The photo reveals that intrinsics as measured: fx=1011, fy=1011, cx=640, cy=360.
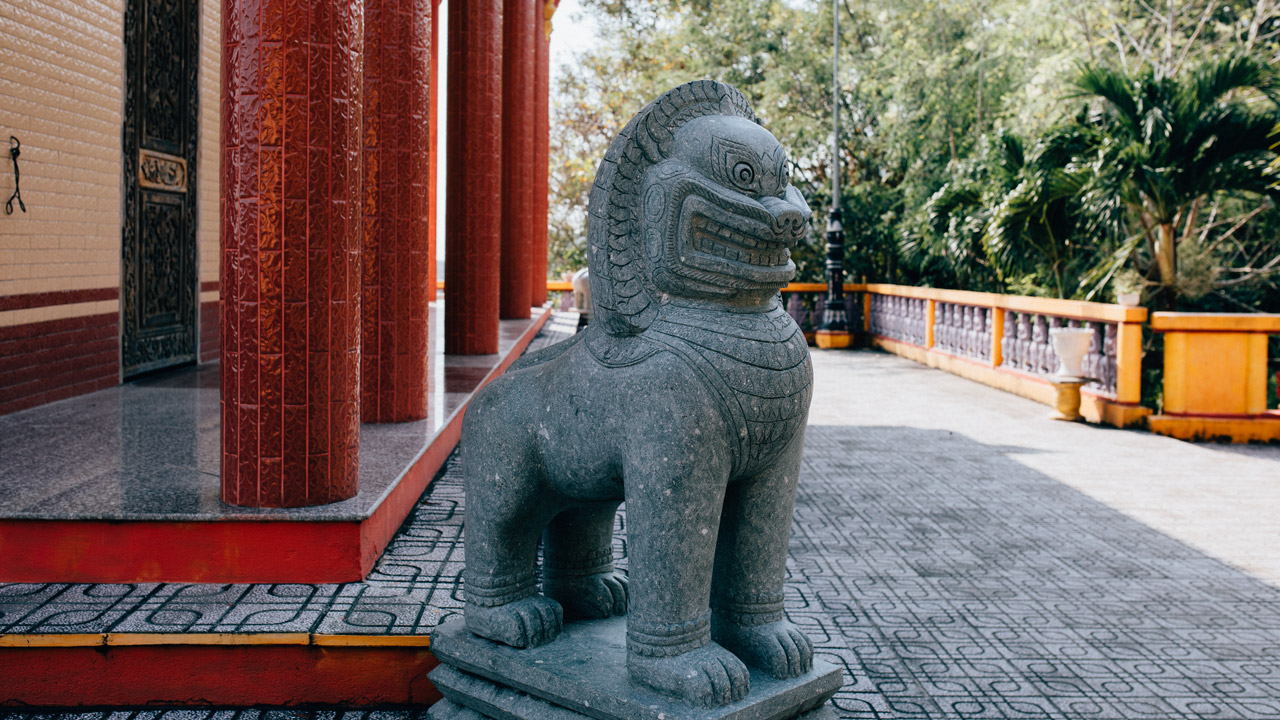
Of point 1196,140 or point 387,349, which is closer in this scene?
point 387,349

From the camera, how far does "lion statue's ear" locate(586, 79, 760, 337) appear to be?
2498 millimetres

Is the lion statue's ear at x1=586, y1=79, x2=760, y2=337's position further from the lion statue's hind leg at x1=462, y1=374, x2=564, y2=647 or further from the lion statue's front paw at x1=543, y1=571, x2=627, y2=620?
the lion statue's front paw at x1=543, y1=571, x2=627, y2=620

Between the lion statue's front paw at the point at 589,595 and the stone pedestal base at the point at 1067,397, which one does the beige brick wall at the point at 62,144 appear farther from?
the stone pedestal base at the point at 1067,397

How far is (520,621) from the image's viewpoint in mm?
2678

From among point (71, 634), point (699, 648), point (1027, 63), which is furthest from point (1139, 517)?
point (1027, 63)

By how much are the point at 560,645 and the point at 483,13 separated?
274 inches

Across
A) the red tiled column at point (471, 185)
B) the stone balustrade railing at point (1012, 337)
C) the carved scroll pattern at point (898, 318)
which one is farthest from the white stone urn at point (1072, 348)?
the carved scroll pattern at point (898, 318)

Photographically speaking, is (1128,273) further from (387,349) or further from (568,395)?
(568,395)

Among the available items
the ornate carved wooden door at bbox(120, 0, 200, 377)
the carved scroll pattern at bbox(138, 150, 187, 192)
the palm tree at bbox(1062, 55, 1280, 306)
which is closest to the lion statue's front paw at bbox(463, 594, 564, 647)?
the ornate carved wooden door at bbox(120, 0, 200, 377)

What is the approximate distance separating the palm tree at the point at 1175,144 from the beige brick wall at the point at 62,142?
861 cm

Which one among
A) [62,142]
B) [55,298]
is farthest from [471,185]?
[55,298]

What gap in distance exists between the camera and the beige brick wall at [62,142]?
5828mm

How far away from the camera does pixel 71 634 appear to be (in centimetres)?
292

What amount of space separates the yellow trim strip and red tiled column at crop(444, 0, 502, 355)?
18.0ft
